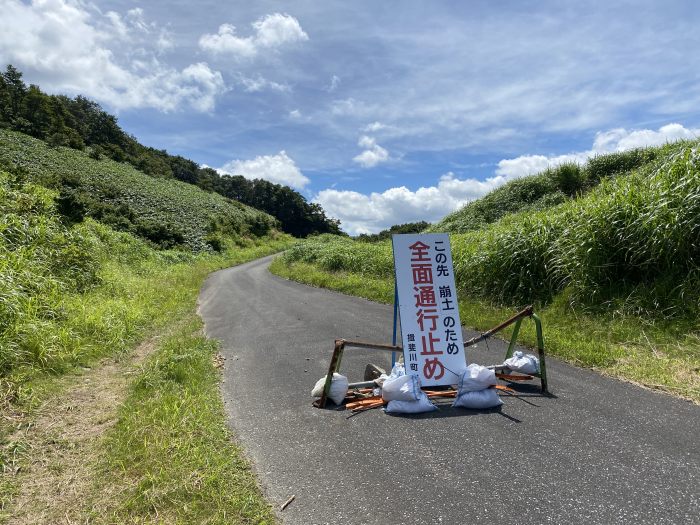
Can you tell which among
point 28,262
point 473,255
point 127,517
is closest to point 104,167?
point 28,262

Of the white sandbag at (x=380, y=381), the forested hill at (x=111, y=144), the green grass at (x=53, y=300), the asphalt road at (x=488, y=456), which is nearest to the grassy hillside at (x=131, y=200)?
the forested hill at (x=111, y=144)

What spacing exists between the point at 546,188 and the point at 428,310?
1606 cm

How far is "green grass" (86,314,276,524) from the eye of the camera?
9.89ft

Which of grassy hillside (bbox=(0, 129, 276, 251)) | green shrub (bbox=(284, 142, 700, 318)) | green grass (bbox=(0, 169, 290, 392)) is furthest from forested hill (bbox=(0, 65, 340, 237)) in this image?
green shrub (bbox=(284, 142, 700, 318))

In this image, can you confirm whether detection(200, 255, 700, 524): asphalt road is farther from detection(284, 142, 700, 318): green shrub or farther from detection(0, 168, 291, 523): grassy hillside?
detection(284, 142, 700, 318): green shrub

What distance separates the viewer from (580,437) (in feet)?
12.6

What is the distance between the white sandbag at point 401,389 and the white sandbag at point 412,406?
0.04 m

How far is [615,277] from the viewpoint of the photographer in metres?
7.76

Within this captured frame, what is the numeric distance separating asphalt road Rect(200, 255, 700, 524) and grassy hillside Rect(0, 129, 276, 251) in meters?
28.4

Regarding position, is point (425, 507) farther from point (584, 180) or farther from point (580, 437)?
point (584, 180)

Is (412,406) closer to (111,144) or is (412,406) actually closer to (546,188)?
(546,188)

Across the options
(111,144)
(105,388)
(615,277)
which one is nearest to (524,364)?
(615,277)

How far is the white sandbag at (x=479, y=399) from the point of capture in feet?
15.0

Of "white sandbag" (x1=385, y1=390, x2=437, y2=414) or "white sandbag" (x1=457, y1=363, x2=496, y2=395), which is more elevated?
"white sandbag" (x1=457, y1=363, x2=496, y2=395)
